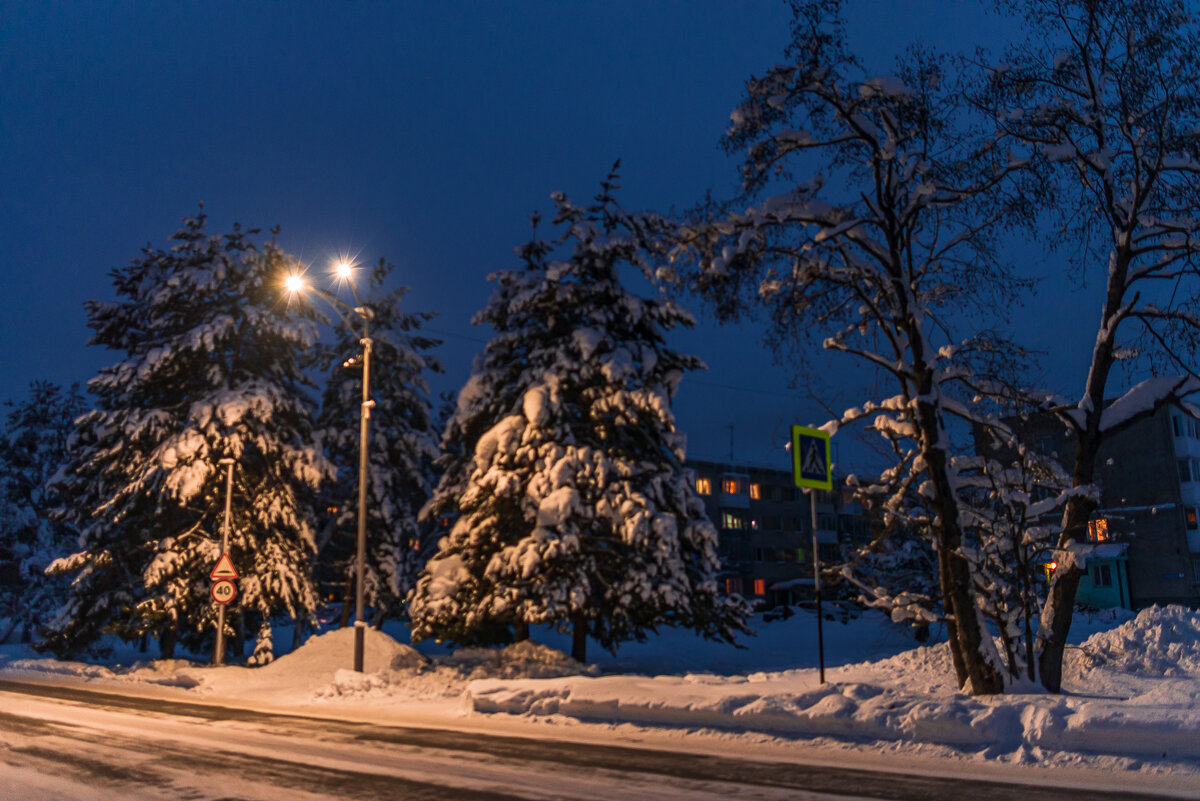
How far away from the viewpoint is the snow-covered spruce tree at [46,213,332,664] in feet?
87.8

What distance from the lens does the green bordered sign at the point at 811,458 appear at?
14.0 meters

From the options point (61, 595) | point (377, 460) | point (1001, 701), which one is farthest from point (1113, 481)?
point (61, 595)

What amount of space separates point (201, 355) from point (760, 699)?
23068 mm

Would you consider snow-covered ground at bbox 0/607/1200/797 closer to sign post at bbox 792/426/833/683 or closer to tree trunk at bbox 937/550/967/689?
tree trunk at bbox 937/550/967/689

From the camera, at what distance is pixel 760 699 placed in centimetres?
1119

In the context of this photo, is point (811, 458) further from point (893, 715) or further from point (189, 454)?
point (189, 454)

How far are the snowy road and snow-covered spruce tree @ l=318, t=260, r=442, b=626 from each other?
21.1 m

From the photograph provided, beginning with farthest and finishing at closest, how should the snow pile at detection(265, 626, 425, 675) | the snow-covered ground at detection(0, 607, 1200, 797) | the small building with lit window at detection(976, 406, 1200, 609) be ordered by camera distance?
1. the small building with lit window at detection(976, 406, 1200, 609)
2. the snow pile at detection(265, 626, 425, 675)
3. the snow-covered ground at detection(0, 607, 1200, 797)

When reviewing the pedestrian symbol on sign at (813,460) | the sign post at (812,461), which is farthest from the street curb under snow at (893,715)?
the pedestrian symbol on sign at (813,460)

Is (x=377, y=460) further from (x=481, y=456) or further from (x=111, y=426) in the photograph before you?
(x=481, y=456)

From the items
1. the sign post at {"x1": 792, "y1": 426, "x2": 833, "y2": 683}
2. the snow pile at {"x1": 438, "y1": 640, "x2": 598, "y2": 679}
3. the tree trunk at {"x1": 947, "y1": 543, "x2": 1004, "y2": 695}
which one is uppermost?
the sign post at {"x1": 792, "y1": 426, "x2": 833, "y2": 683}

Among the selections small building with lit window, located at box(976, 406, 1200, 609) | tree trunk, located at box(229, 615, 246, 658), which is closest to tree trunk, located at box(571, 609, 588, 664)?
tree trunk, located at box(229, 615, 246, 658)

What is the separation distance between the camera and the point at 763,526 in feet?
273

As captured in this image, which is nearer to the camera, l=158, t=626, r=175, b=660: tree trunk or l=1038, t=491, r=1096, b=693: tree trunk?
l=1038, t=491, r=1096, b=693: tree trunk
